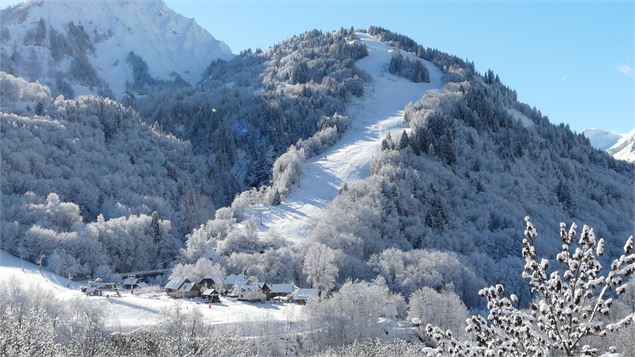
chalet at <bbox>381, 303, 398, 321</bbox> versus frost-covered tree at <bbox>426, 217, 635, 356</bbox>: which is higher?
frost-covered tree at <bbox>426, 217, 635, 356</bbox>

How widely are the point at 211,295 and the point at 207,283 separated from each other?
26.5ft

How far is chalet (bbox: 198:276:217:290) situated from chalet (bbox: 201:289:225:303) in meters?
5.10

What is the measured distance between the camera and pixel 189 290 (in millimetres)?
89750

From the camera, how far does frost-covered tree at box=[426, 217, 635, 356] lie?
10.2 m

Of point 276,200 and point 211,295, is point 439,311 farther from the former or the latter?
point 276,200

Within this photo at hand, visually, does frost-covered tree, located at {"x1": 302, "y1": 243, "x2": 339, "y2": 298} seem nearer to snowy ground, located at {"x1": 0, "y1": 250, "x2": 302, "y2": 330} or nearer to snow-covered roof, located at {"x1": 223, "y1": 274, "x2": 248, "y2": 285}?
snow-covered roof, located at {"x1": 223, "y1": 274, "x2": 248, "y2": 285}

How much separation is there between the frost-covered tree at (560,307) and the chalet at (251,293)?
263ft

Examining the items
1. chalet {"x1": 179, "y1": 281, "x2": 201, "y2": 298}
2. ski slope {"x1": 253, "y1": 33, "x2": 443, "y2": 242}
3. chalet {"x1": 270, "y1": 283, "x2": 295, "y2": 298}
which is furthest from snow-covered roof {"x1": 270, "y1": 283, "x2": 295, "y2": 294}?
ski slope {"x1": 253, "y1": 33, "x2": 443, "y2": 242}

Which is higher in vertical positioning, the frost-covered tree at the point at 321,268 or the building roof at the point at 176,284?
the frost-covered tree at the point at 321,268

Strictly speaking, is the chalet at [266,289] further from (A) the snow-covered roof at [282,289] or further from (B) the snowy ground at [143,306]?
(B) the snowy ground at [143,306]

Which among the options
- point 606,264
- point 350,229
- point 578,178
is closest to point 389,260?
point 350,229

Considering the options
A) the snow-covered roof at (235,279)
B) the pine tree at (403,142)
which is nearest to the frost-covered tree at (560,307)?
the snow-covered roof at (235,279)

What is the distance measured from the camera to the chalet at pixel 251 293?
296 ft

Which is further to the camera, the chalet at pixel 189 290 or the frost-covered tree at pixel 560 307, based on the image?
the chalet at pixel 189 290
